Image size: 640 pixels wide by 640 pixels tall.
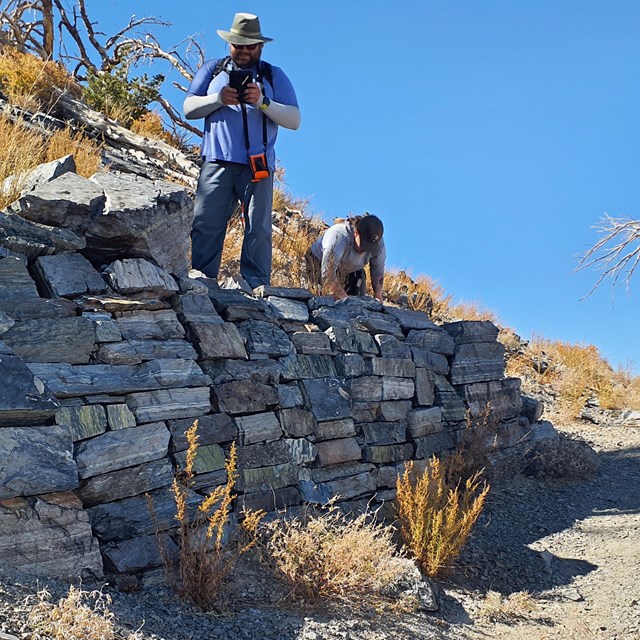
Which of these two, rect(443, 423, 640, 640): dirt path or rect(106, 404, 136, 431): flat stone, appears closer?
rect(106, 404, 136, 431): flat stone

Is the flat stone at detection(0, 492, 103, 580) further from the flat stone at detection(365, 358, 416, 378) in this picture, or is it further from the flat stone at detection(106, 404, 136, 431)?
the flat stone at detection(365, 358, 416, 378)

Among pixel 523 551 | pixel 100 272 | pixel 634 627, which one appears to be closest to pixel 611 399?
pixel 523 551

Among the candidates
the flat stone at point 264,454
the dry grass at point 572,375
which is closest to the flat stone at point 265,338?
the flat stone at point 264,454

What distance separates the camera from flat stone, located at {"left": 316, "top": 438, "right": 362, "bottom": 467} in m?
5.05

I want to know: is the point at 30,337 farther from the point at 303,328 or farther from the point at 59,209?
the point at 303,328

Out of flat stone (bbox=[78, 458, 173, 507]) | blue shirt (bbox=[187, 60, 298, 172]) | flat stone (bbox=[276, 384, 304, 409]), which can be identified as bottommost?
flat stone (bbox=[78, 458, 173, 507])

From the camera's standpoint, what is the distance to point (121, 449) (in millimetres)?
3770

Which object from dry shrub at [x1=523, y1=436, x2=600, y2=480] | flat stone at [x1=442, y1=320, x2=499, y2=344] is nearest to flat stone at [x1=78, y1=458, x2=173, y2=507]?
flat stone at [x1=442, y1=320, x2=499, y2=344]

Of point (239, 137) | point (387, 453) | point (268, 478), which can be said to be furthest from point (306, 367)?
point (239, 137)

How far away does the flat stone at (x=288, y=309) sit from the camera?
5.34m

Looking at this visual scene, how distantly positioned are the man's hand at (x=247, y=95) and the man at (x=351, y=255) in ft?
7.16

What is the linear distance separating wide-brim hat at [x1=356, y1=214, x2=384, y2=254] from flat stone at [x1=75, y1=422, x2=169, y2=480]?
3848 mm

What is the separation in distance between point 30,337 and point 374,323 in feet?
10.2

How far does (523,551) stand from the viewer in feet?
17.7
